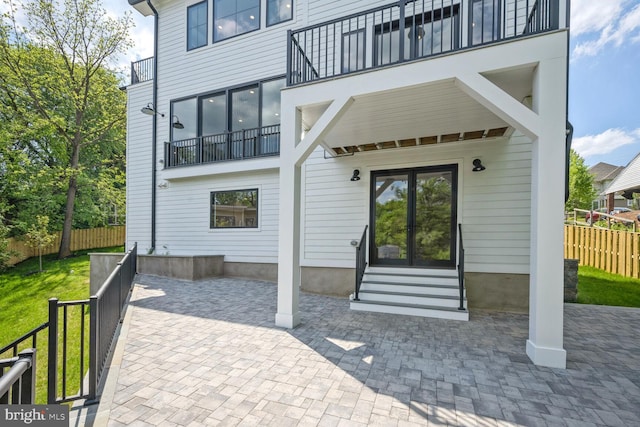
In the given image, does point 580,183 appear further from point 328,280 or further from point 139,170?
point 139,170

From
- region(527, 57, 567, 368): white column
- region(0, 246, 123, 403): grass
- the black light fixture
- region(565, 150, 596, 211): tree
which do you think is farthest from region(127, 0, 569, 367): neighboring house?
region(565, 150, 596, 211): tree

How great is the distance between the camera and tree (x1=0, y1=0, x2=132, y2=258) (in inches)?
431

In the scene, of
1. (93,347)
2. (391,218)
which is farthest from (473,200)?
(93,347)

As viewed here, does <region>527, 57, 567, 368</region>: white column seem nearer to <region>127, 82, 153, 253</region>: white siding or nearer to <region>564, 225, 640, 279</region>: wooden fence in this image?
<region>564, 225, 640, 279</region>: wooden fence

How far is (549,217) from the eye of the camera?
307cm

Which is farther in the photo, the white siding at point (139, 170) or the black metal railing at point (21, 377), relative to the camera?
the white siding at point (139, 170)

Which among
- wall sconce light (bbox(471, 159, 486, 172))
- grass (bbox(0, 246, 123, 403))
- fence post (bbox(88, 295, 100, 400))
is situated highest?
wall sconce light (bbox(471, 159, 486, 172))

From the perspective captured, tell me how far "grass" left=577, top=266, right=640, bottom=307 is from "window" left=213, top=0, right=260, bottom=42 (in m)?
10.5

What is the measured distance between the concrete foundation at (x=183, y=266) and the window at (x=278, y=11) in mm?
6802

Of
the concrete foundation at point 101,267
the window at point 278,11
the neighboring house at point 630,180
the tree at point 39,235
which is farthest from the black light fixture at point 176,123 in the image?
the neighboring house at point 630,180

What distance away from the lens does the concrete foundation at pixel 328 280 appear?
20.1 ft

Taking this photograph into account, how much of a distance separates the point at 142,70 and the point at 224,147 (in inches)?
196

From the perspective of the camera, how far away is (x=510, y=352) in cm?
330

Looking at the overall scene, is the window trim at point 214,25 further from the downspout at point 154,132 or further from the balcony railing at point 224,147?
the balcony railing at point 224,147
